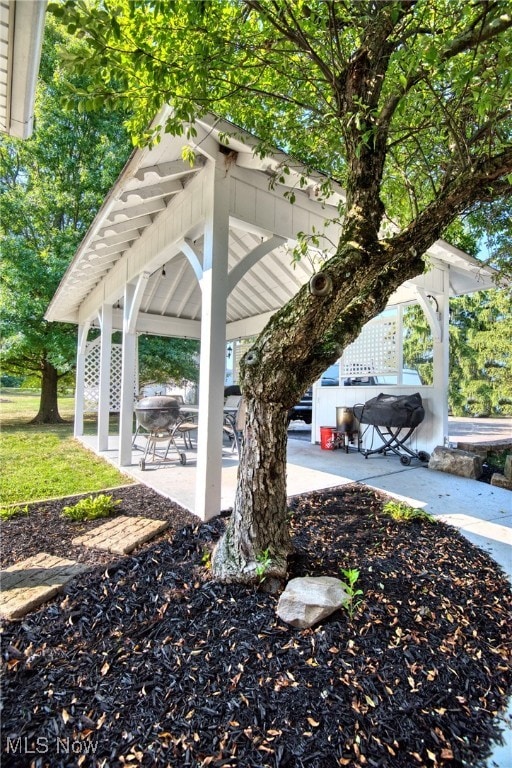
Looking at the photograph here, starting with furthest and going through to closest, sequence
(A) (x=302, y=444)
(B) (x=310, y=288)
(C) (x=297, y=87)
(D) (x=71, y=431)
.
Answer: (D) (x=71, y=431) → (A) (x=302, y=444) → (C) (x=297, y=87) → (B) (x=310, y=288)

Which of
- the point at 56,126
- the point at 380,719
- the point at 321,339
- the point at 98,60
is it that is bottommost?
the point at 380,719

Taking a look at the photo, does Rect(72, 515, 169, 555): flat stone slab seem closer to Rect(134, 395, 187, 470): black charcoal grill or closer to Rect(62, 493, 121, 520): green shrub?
Rect(62, 493, 121, 520): green shrub

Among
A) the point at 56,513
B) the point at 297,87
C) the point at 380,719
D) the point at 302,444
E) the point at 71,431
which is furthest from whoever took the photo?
the point at 71,431

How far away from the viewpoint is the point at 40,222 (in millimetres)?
11289

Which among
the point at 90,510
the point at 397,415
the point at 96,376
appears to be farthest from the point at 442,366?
the point at 96,376

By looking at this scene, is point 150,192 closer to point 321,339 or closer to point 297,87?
point 297,87

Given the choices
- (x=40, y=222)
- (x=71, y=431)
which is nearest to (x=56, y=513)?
(x=71, y=431)

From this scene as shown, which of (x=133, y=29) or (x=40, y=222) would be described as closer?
(x=133, y=29)

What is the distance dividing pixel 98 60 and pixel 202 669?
2713 mm

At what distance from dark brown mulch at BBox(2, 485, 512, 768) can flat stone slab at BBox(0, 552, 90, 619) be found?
3.7 inches

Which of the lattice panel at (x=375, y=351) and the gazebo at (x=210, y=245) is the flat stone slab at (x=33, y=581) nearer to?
the gazebo at (x=210, y=245)

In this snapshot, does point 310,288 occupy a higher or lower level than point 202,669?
higher

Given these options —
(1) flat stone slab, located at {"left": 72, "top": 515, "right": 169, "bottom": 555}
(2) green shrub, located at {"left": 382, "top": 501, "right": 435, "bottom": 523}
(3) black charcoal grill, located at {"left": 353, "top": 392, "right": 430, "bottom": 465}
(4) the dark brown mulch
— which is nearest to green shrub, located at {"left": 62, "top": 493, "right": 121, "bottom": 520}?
(1) flat stone slab, located at {"left": 72, "top": 515, "right": 169, "bottom": 555}
